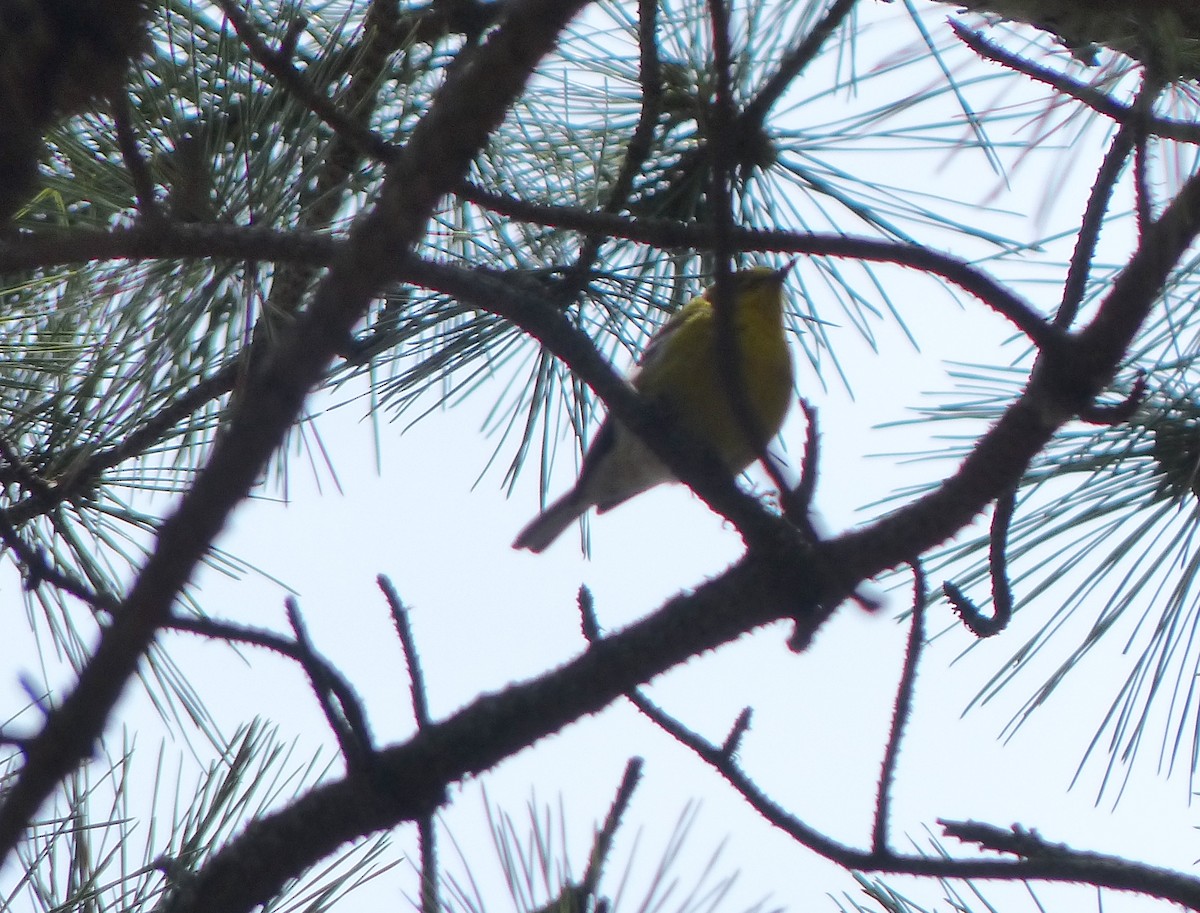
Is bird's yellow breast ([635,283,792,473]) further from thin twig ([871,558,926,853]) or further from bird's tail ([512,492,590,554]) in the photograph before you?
thin twig ([871,558,926,853])

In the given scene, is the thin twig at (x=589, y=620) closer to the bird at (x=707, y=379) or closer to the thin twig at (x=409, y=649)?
the thin twig at (x=409, y=649)

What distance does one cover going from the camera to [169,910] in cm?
143

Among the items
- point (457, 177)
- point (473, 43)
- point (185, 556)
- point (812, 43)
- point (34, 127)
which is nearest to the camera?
point (185, 556)

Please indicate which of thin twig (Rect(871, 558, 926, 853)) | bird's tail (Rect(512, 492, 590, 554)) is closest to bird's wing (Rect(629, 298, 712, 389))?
bird's tail (Rect(512, 492, 590, 554))

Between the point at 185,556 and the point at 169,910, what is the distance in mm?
831

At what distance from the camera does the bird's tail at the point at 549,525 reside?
12.0 feet

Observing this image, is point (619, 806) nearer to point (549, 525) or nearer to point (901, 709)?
point (901, 709)

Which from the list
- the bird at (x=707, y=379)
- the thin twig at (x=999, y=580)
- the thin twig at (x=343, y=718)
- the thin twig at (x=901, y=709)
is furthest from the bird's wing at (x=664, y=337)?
the thin twig at (x=343, y=718)

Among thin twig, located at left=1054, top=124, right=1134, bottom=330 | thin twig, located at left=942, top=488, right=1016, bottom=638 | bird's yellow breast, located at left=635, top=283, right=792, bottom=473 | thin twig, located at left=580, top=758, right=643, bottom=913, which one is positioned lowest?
thin twig, located at left=580, top=758, right=643, bottom=913

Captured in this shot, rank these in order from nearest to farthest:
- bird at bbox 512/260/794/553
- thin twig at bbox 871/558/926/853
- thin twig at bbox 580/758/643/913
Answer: thin twig at bbox 580/758/643/913 → thin twig at bbox 871/558/926/853 → bird at bbox 512/260/794/553

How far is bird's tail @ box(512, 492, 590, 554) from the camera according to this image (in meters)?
3.66

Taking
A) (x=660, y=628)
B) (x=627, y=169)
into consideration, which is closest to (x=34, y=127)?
(x=660, y=628)

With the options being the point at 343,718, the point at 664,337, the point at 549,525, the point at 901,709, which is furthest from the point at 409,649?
the point at 549,525

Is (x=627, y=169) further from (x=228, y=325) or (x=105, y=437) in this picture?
(x=105, y=437)
